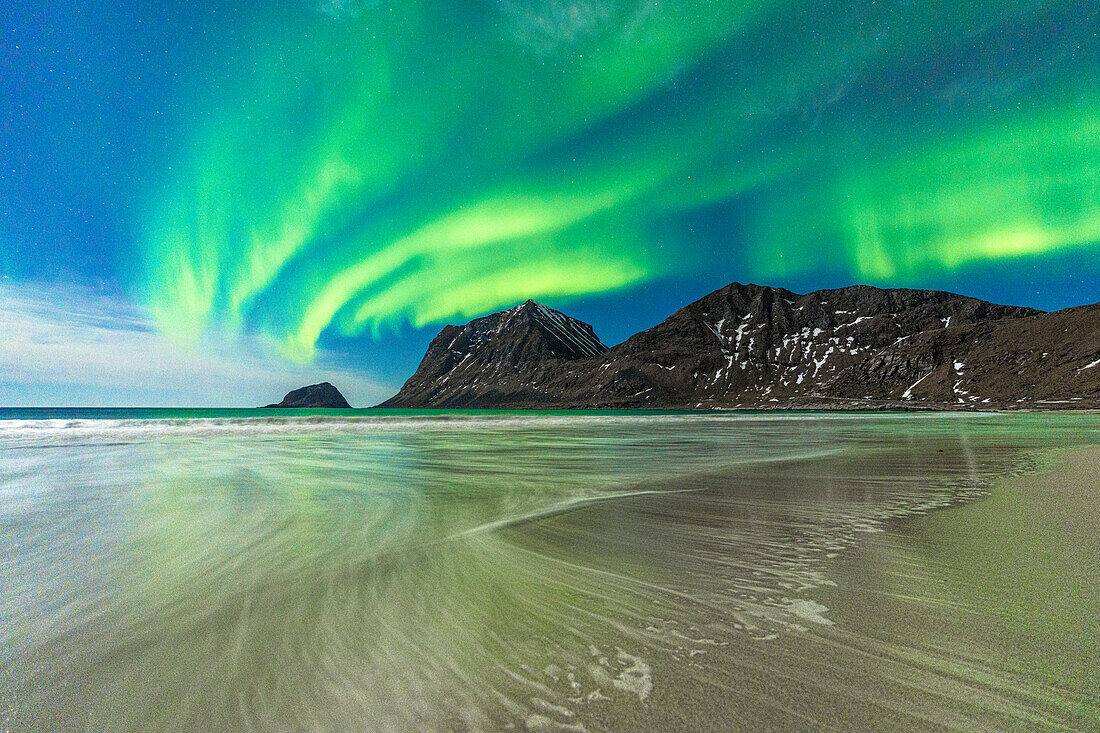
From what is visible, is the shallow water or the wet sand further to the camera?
the shallow water

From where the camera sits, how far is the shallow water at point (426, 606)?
7.84 ft

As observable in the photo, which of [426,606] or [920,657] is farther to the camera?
[426,606]

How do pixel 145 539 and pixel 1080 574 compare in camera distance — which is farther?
pixel 145 539

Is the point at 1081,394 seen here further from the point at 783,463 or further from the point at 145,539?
the point at 145,539

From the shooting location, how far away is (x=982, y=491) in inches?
332

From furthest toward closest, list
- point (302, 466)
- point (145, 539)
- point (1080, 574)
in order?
point (302, 466)
point (145, 539)
point (1080, 574)

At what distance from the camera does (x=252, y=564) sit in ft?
15.9

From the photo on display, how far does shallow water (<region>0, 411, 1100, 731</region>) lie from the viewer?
2391 millimetres

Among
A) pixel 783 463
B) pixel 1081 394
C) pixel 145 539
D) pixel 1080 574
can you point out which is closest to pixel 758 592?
pixel 1080 574

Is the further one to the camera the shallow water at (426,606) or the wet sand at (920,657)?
the shallow water at (426,606)

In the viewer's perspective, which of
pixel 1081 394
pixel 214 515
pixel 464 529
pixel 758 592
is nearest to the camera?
pixel 758 592

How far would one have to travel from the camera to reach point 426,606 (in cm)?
374

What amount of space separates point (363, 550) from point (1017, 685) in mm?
5453

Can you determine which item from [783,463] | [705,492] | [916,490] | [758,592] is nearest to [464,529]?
[758,592]
